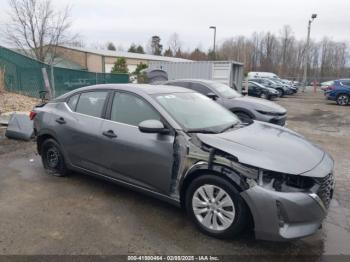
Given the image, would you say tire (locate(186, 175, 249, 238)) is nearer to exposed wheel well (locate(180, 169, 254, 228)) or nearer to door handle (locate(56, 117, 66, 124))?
exposed wheel well (locate(180, 169, 254, 228))

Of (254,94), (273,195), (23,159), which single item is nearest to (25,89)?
(23,159)

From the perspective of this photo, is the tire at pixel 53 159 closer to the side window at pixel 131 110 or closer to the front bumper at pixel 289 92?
the side window at pixel 131 110

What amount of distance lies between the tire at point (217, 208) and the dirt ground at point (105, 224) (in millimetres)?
131

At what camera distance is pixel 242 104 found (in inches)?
332

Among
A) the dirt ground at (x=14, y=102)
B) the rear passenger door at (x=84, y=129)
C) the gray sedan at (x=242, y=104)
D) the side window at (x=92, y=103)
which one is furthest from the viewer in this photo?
the dirt ground at (x=14, y=102)

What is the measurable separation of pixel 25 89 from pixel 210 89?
8052mm

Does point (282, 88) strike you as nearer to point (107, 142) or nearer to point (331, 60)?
point (107, 142)

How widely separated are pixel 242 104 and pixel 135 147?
211 inches

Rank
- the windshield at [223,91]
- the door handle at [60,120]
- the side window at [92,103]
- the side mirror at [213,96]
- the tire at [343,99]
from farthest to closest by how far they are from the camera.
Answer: the tire at [343,99], the windshield at [223,91], the side mirror at [213,96], the door handle at [60,120], the side window at [92,103]

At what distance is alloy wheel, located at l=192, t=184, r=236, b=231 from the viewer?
3088mm

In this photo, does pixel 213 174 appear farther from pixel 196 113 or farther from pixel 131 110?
pixel 131 110

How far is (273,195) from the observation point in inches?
110

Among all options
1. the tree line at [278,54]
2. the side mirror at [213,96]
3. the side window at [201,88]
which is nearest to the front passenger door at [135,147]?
the side mirror at [213,96]

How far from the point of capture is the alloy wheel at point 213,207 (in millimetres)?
3088
